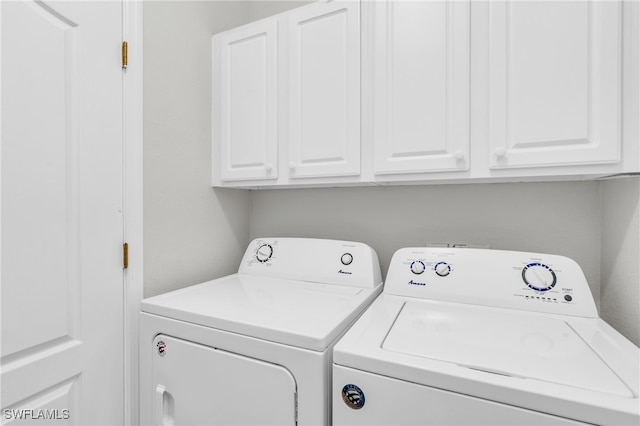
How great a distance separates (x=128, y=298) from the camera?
1241mm

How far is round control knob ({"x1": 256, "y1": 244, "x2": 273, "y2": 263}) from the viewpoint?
1.64 meters

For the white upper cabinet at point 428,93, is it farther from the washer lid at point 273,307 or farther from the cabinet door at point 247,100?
the washer lid at point 273,307

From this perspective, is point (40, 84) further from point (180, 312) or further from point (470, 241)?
point (470, 241)

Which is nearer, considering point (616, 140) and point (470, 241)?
point (616, 140)

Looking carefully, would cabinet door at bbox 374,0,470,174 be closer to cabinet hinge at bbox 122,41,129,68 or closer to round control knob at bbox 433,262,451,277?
round control knob at bbox 433,262,451,277

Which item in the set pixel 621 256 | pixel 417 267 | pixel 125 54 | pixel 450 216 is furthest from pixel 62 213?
pixel 621 256

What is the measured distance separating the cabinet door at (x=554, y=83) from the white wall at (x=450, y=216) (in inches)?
14.4

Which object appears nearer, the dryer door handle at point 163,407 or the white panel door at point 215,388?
the white panel door at point 215,388

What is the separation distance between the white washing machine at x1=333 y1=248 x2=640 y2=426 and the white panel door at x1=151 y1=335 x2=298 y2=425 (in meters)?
0.18

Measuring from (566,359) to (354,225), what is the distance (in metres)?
1.04

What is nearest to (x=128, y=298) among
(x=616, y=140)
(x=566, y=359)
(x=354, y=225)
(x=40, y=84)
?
(x=40, y=84)

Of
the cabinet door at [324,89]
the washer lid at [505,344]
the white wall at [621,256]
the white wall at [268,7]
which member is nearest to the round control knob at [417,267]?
the washer lid at [505,344]

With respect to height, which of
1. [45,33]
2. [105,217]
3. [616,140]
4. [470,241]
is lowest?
[470,241]

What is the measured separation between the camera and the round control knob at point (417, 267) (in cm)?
127
